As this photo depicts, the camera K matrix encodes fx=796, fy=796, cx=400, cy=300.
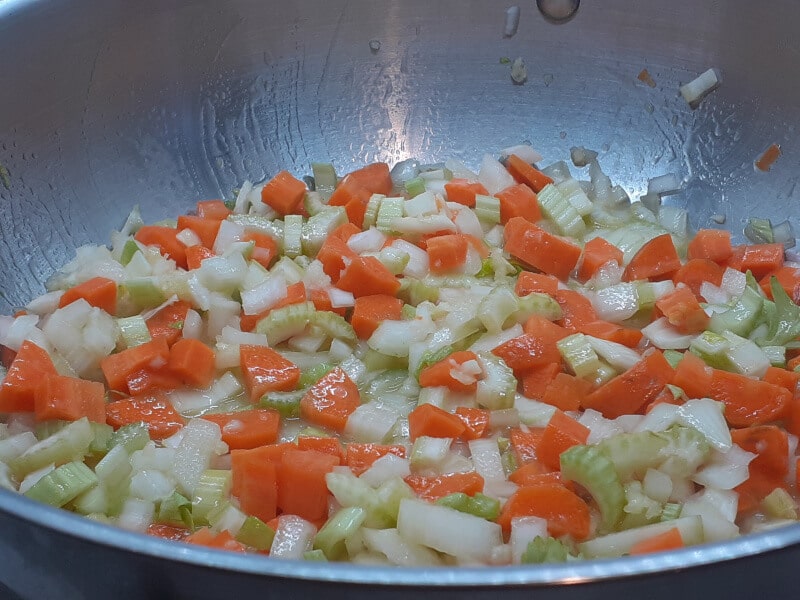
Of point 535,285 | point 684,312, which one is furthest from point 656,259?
point 535,285

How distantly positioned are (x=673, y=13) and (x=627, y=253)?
0.87 meters

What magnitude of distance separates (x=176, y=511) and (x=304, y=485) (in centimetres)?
28

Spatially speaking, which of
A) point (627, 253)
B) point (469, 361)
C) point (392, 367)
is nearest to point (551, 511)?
point (469, 361)

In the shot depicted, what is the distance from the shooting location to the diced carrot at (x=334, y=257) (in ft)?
7.63

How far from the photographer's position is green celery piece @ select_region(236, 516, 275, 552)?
1.66 metres

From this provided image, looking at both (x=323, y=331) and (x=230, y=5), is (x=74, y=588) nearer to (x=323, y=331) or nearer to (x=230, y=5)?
(x=323, y=331)

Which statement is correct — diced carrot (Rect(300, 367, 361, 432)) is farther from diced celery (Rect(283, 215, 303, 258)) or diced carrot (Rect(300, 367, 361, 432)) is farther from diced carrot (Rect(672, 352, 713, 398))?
diced carrot (Rect(672, 352, 713, 398))

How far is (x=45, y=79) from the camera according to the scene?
2.42 meters

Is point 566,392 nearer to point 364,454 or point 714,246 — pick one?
point 364,454

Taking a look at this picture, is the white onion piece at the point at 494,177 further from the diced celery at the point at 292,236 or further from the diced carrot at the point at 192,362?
the diced carrot at the point at 192,362

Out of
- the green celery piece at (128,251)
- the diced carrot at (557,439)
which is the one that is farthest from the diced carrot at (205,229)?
the diced carrot at (557,439)

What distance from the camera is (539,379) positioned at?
80.9 inches

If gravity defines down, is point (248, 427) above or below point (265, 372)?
below

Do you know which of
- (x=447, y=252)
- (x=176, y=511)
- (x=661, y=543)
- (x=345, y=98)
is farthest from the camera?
(x=345, y=98)
